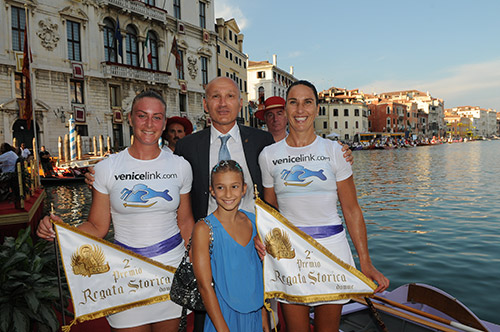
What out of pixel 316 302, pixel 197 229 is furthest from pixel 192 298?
pixel 316 302

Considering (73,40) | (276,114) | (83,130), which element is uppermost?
(73,40)

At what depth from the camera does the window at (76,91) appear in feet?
78.7


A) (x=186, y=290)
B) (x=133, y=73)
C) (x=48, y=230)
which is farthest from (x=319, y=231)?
(x=133, y=73)

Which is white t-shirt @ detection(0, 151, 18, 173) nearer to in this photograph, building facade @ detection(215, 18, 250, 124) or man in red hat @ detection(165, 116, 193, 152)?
man in red hat @ detection(165, 116, 193, 152)

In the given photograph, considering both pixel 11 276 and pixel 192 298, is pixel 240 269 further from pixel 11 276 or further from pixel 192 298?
pixel 11 276

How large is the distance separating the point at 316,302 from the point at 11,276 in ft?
9.18

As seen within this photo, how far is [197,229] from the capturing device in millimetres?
2244

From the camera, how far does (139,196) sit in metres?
2.31

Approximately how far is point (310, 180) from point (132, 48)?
29.7m

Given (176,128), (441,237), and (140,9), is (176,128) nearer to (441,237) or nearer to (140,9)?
(441,237)

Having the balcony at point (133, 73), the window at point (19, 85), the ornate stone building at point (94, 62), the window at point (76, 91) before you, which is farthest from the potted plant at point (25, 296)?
the balcony at point (133, 73)

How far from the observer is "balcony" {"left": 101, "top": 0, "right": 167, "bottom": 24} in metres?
25.9

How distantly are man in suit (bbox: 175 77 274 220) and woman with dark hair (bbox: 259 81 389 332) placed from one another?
43cm

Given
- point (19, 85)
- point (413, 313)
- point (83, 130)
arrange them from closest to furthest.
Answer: point (413, 313), point (19, 85), point (83, 130)
